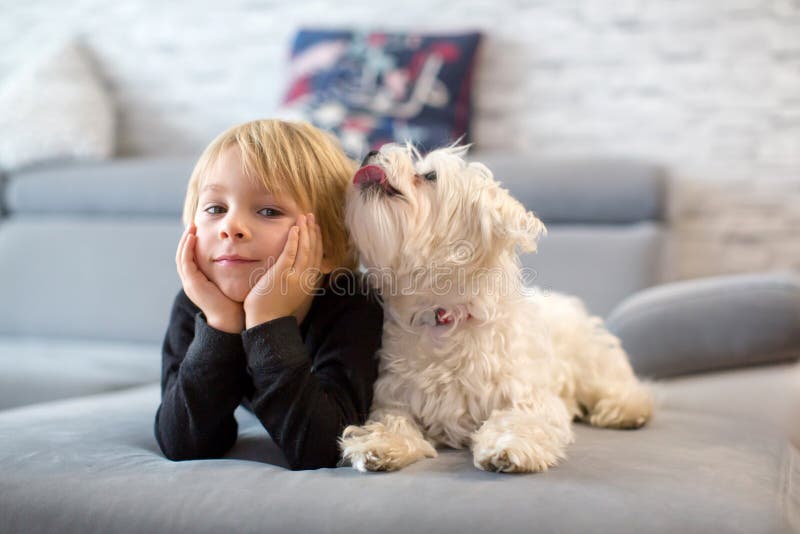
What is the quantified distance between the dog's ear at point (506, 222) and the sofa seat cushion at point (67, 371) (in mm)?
1163

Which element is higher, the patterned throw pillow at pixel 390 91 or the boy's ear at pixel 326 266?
the patterned throw pillow at pixel 390 91

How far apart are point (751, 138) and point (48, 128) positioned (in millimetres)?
2490

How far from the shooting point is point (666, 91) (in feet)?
8.22

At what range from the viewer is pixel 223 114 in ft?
10.1

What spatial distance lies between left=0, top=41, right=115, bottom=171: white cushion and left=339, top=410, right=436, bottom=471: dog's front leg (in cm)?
218

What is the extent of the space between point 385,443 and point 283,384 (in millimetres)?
173

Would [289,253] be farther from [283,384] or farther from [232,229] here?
[283,384]

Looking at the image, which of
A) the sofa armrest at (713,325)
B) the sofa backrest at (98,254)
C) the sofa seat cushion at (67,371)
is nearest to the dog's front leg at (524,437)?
the sofa armrest at (713,325)

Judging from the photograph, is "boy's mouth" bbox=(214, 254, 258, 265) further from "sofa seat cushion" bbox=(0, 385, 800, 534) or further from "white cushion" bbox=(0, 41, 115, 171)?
"white cushion" bbox=(0, 41, 115, 171)

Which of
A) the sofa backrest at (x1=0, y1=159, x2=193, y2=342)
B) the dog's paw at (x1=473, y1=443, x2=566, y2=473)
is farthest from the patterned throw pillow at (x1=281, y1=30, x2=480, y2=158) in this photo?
the dog's paw at (x1=473, y1=443, x2=566, y2=473)

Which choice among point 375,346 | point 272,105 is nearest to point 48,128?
point 272,105

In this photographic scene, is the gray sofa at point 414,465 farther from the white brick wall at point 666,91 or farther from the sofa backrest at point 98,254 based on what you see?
the white brick wall at point 666,91

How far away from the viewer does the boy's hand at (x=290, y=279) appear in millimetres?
1148

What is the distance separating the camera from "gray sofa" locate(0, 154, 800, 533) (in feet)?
3.05
